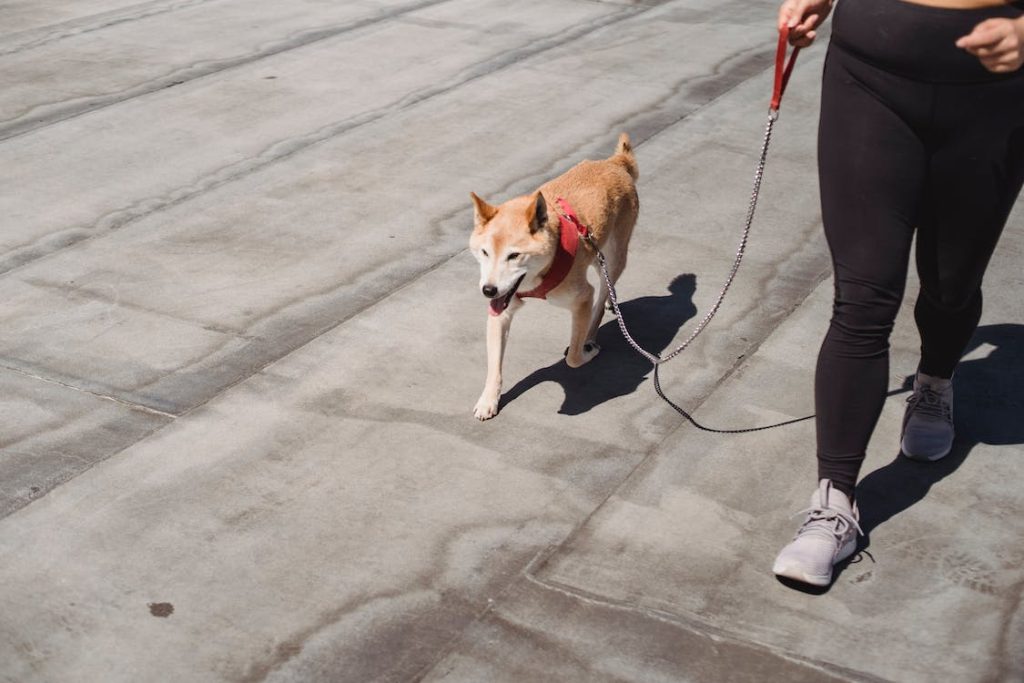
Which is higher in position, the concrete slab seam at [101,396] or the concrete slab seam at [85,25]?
the concrete slab seam at [85,25]

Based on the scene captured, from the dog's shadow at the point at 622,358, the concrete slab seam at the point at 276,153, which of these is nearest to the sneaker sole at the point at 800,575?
the dog's shadow at the point at 622,358

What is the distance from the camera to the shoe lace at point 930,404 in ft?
13.4

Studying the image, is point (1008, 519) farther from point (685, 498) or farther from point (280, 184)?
point (280, 184)

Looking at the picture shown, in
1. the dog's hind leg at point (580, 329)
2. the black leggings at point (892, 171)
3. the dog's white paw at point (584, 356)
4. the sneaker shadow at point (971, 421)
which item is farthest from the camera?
the dog's white paw at point (584, 356)

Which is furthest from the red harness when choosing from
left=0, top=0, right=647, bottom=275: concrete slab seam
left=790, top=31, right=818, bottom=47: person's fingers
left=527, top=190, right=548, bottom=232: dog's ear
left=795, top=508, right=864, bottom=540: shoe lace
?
left=0, top=0, right=647, bottom=275: concrete slab seam

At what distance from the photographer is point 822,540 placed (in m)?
3.42

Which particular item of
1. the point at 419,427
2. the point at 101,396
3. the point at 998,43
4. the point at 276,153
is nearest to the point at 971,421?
the point at 998,43

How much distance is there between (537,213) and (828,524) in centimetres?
153

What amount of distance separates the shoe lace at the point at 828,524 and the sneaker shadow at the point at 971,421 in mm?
207

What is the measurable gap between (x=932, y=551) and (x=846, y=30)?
159 centimetres

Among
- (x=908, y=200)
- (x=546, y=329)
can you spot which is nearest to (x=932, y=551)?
(x=908, y=200)

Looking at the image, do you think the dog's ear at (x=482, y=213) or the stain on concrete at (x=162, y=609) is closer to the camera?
the stain on concrete at (x=162, y=609)

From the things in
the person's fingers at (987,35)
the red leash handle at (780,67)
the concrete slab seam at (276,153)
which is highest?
the person's fingers at (987,35)

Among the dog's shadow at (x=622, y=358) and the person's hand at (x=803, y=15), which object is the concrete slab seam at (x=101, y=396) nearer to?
the dog's shadow at (x=622, y=358)
